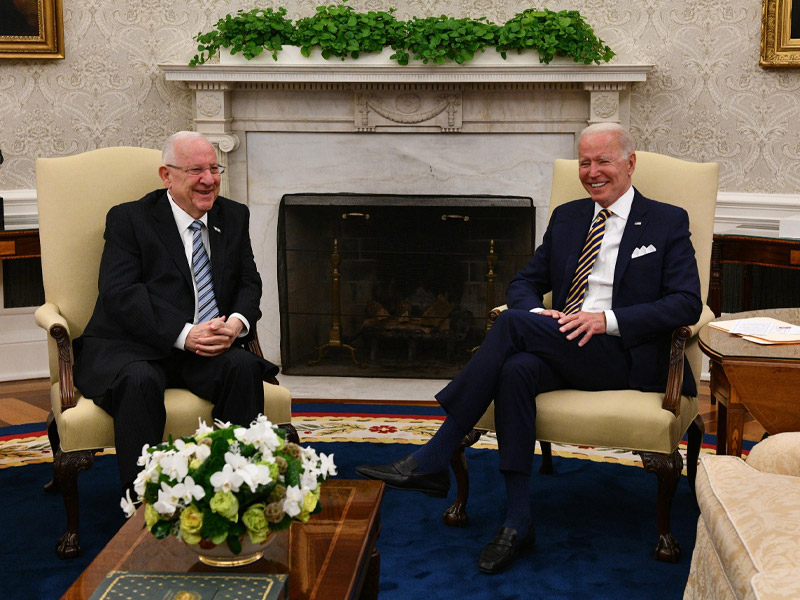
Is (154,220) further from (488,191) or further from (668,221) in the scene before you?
(488,191)

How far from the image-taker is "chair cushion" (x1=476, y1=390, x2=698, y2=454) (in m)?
2.77

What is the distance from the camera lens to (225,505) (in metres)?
1.80

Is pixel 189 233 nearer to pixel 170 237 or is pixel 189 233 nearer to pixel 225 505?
pixel 170 237

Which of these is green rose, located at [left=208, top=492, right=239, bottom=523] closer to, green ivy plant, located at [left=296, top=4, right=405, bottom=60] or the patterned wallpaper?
green ivy plant, located at [left=296, top=4, right=405, bottom=60]

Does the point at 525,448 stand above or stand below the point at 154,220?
below

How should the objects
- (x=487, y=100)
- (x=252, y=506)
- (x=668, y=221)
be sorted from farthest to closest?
(x=487, y=100), (x=668, y=221), (x=252, y=506)

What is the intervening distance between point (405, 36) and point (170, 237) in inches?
80.1

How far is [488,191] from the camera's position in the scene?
5051 mm

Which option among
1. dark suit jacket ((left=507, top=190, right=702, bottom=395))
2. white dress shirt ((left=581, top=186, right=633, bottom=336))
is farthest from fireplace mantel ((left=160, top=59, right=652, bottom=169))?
white dress shirt ((left=581, top=186, right=633, bottom=336))

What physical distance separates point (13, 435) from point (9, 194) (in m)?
1.49

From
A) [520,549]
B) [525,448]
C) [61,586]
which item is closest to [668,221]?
[525,448]

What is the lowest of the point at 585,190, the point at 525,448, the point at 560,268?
the point at 525,448

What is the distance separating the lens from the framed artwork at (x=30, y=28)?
16.0ft

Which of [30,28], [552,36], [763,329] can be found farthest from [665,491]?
[30,28]
